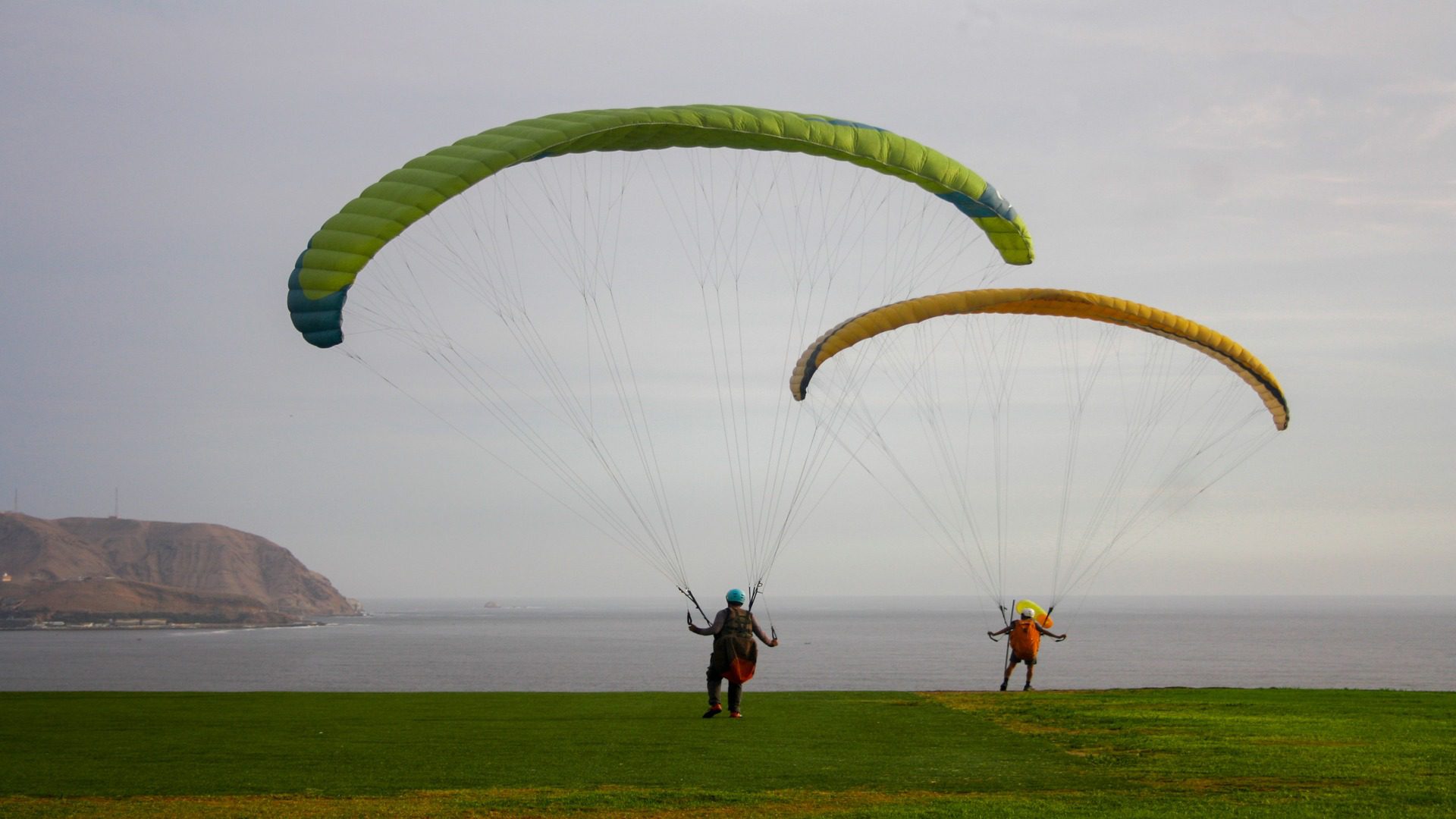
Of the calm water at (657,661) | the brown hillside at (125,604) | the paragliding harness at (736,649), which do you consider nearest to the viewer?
the paragliding harness at (736,649)

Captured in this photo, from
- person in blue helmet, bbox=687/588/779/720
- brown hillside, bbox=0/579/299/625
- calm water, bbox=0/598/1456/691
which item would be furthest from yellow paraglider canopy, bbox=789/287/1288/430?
brown hillside, bbox=0/579/299/625

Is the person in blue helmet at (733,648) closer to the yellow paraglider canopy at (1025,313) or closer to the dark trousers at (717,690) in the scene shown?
the dark trousers at (717,690)

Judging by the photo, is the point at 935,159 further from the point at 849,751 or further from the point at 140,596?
the point at 140,596

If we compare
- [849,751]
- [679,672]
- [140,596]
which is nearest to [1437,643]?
[679,672]

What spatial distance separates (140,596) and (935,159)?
678 feet

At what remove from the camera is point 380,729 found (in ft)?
43.0

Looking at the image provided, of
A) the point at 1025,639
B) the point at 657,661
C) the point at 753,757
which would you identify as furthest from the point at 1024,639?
the point at 657,661

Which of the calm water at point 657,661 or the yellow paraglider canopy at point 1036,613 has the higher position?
the yellow paraglider canopy at point 1036,613

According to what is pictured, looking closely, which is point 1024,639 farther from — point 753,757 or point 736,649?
point 753,757

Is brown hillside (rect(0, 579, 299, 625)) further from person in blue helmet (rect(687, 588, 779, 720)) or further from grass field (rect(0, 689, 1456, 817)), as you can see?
person in blue helmet (rect(687, 588, 779, 720))

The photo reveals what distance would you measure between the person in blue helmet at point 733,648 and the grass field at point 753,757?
Result: 384 millimetres

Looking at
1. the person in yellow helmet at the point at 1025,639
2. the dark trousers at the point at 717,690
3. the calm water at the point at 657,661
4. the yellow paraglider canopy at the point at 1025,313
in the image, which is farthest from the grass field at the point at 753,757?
the calm water at the point at 657,661

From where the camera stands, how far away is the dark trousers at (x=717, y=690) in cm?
1335

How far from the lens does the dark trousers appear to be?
526 inches
